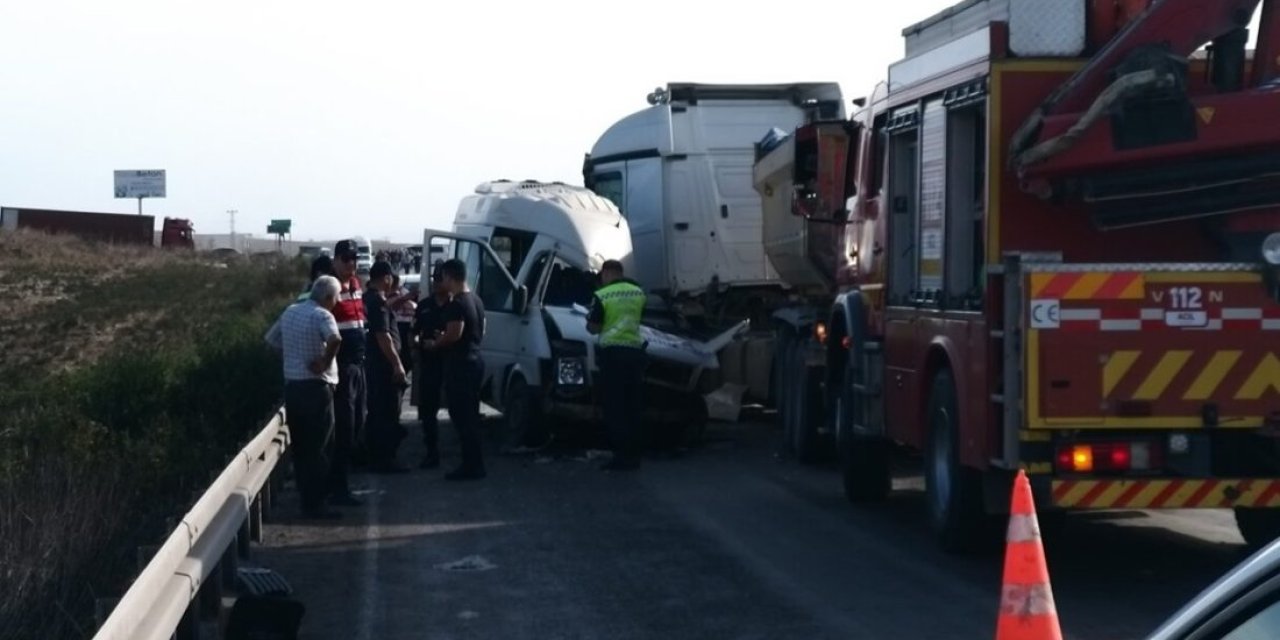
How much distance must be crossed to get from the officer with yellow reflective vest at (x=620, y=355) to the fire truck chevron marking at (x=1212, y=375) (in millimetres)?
7083

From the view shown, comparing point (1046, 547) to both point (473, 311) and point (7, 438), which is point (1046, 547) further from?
point (7, 438)

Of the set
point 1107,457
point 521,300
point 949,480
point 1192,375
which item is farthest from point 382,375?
point 1192,375

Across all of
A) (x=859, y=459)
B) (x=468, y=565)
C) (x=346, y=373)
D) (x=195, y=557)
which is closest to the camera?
(x=195, y=557)

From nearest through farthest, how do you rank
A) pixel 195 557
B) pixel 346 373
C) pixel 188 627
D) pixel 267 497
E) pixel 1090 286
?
1. pixel 195 557
2. pixel 188 627
3. pixel 1090 286
4. pixel 267 497
5. pixel 346 373

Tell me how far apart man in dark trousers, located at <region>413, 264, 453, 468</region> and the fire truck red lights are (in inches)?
289

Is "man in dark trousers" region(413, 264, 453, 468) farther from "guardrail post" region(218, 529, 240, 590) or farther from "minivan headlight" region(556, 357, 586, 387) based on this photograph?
"guardrail post" region(218, 529, 240, 590)

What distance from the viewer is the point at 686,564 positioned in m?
11.1

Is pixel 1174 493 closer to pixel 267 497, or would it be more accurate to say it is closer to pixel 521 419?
pixel 267 497

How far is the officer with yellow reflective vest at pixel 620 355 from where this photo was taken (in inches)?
643

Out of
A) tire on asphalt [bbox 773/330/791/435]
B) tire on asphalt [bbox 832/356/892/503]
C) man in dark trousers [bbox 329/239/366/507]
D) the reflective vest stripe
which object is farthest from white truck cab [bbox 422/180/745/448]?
tire on asphalt [bbox 832/356/892/503]

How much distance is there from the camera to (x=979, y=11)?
10734mm

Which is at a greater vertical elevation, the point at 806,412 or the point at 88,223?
the point at 88,223

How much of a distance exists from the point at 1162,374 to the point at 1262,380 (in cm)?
54

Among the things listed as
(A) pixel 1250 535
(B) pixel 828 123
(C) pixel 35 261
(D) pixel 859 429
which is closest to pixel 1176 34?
(A) pixel 1250 535
